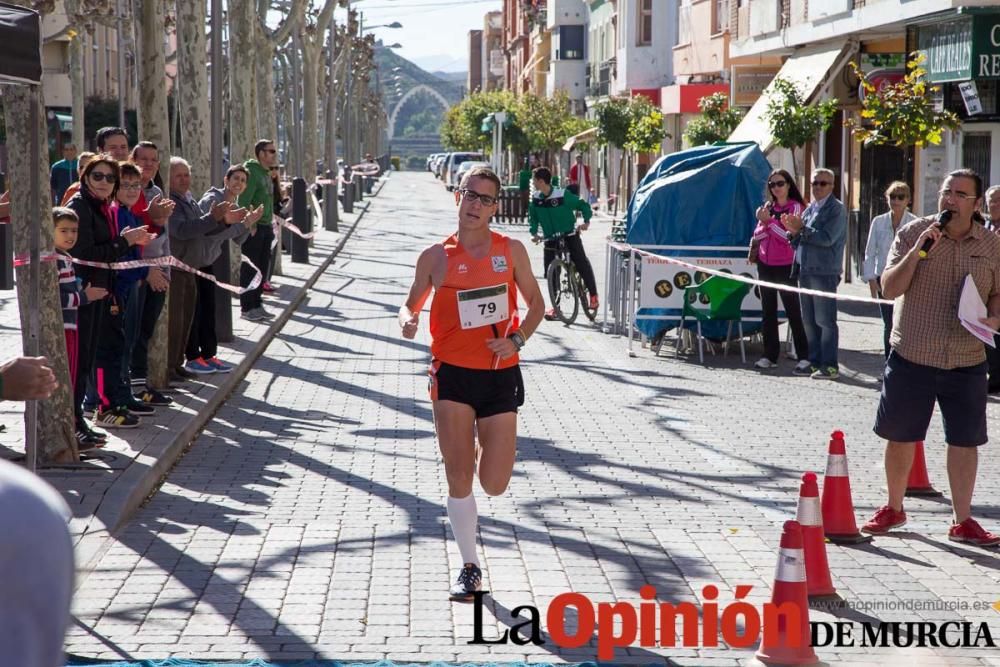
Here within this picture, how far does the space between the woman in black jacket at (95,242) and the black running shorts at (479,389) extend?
3641mm

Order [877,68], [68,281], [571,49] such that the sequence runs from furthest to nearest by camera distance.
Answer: [571,49] → [877,68] → [68,281]

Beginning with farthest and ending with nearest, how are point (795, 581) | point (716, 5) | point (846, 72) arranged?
point (716, 5)
point (846, 72)
point (795, 581)

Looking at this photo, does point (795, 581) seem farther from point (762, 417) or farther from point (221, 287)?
point (221, 287)

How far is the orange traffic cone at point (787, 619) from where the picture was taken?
5.61 m

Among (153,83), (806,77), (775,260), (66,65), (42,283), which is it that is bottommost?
(775,260)

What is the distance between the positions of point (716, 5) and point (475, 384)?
36.6 metres

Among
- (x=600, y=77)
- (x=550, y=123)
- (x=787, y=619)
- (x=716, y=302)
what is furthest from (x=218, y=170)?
(x=600, y=77)

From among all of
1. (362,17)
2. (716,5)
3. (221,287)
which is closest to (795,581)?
(221,287)

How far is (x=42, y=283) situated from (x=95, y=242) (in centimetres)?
132

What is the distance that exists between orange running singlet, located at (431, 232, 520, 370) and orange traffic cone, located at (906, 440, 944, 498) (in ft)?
10.8

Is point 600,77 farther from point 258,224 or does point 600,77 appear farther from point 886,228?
point 886,228

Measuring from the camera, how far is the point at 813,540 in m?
6.39

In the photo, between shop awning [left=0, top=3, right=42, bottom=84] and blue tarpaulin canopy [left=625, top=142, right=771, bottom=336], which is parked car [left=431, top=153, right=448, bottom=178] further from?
shop awning [left=0, top=3, right=42, bottom=84]

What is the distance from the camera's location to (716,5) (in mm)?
41562
